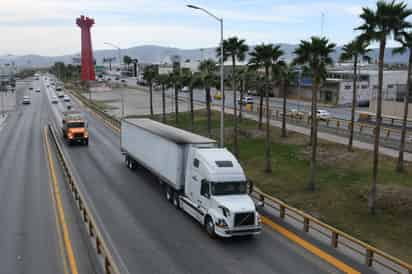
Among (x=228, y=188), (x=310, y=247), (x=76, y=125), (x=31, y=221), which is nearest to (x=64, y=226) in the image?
(x=31, y=221)

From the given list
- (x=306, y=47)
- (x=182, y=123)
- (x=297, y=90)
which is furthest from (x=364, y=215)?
(x=297, y=90)

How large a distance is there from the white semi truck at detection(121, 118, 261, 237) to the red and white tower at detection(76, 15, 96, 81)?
14983 centimetres

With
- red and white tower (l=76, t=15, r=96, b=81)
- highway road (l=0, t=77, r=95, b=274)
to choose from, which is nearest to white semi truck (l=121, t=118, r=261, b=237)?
highway road (l=0, t=77, r=95, b=274)

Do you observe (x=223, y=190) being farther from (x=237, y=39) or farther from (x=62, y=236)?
(x=237, y=39)

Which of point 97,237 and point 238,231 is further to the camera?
point 238,231

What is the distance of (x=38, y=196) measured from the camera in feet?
83.9

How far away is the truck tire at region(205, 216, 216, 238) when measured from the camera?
61.6ft

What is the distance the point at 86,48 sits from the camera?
166 metres

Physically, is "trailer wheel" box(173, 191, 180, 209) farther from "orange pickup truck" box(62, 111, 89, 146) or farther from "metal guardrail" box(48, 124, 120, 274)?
"orange pickup truck" box(62, 111, 89, 146)

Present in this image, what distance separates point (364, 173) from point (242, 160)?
1124cm

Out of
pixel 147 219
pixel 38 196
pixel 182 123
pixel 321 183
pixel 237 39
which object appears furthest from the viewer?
pixel 182 123

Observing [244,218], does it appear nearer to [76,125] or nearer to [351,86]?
[76,125]

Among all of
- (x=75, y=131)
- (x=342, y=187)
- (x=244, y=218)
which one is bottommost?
(x=342, y=187)

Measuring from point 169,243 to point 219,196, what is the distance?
3231mm
